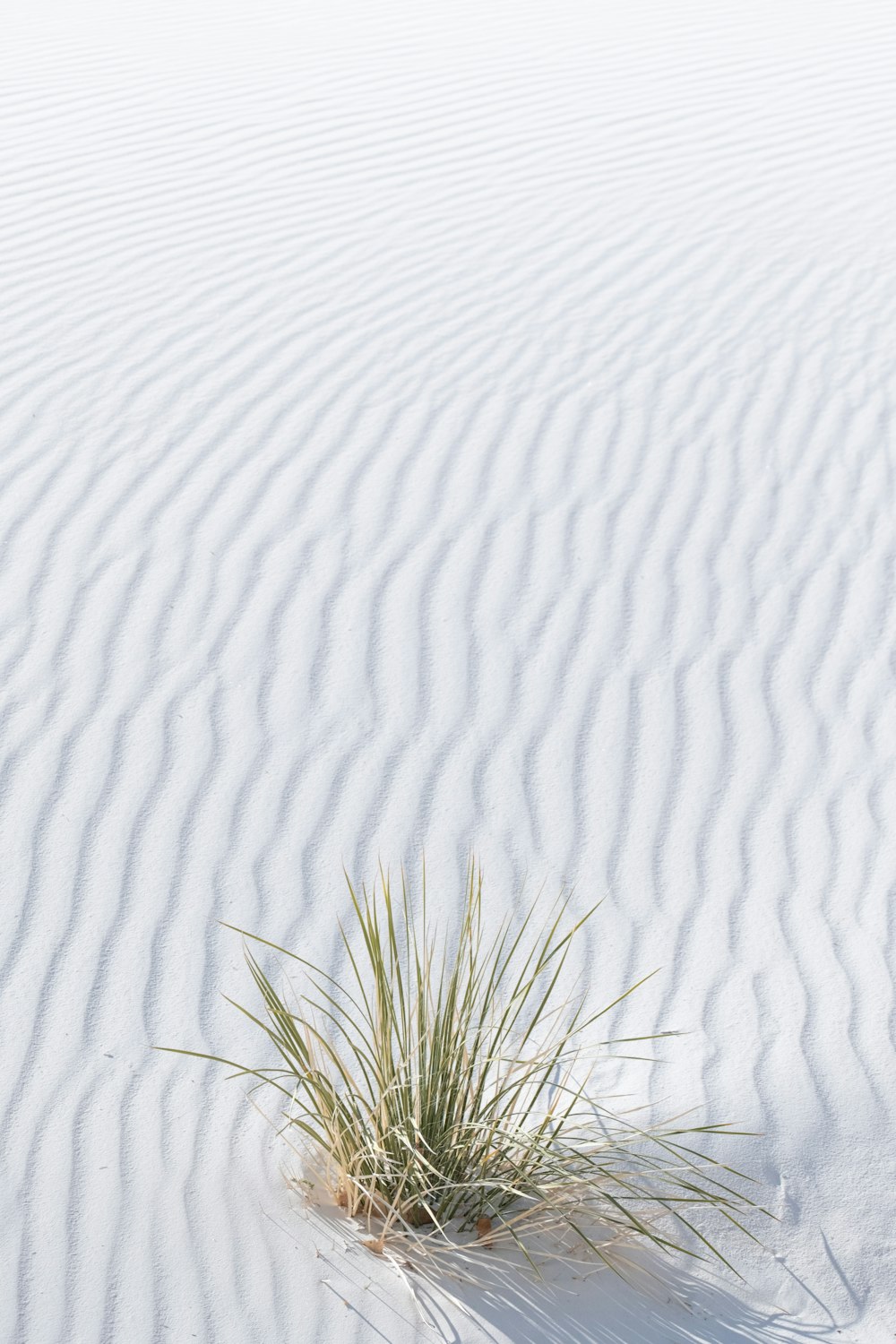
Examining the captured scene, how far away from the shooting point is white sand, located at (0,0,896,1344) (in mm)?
2961

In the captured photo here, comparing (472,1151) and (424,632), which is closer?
(472,1151)

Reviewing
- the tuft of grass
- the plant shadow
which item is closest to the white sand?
the plant shadow

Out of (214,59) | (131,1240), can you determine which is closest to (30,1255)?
(131,1240)

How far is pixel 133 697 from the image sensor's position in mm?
4160

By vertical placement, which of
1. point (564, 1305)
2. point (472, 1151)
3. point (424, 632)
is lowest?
point (564, 1305)

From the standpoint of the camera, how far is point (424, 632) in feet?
14.9

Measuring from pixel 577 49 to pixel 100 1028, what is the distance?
26.9 ft

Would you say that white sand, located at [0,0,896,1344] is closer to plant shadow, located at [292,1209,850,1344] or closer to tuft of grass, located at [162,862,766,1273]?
plant shadow, located at [292,1209,850,1344]

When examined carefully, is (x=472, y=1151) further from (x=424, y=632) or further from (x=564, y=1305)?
(x=424, y=632)

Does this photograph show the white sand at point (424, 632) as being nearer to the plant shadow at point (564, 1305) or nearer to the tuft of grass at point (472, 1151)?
the plant shadow at point (564, 1305)

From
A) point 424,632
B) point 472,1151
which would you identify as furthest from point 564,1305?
point 424,632

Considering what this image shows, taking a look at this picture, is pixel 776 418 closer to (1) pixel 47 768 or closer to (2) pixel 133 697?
(2) pixel 133 697

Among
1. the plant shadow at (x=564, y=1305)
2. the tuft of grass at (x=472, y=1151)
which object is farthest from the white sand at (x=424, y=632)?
the tuft of grass at (x=472, y=1151)

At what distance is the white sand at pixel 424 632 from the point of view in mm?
2961
